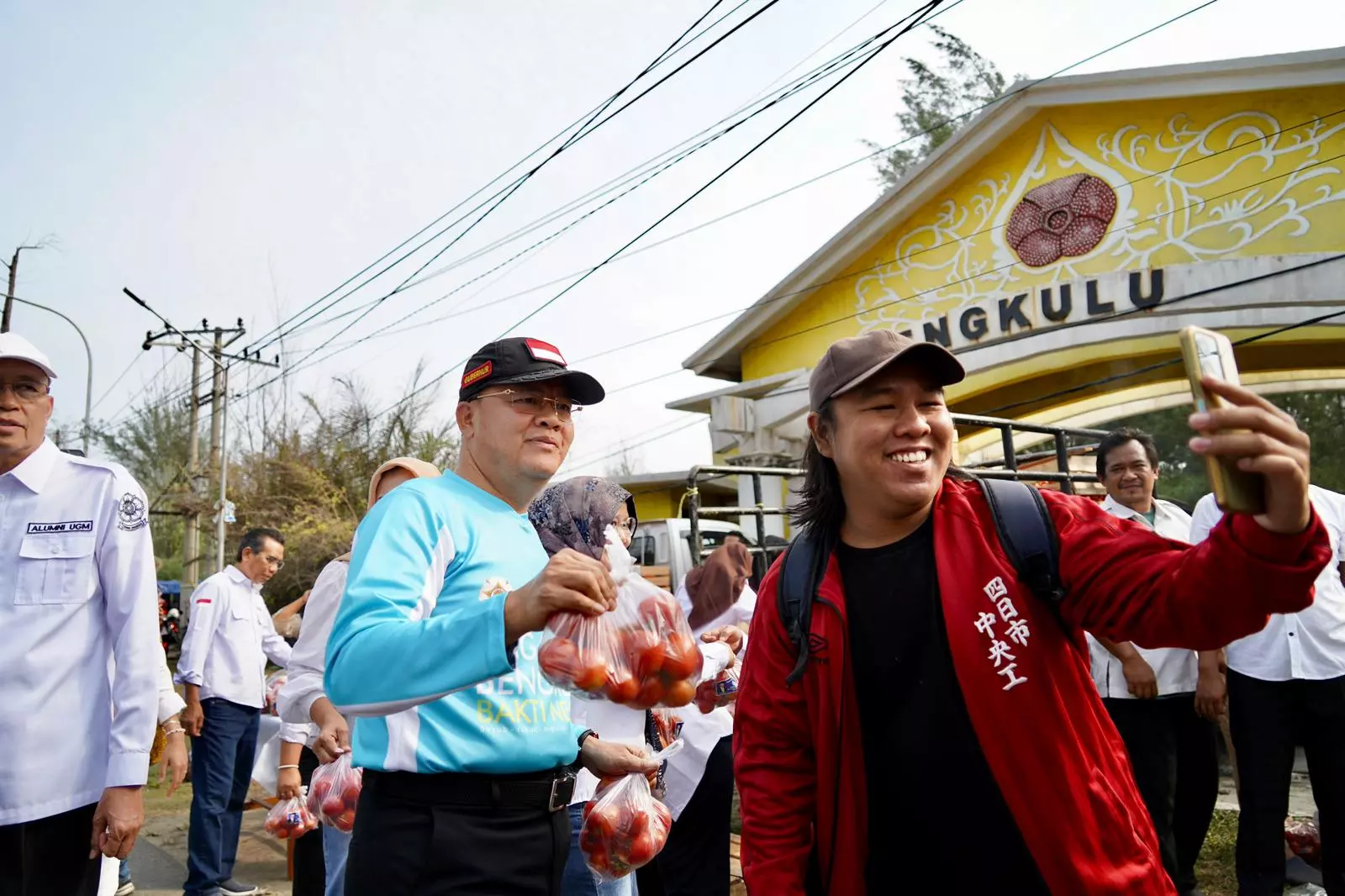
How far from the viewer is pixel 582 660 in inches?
80.8

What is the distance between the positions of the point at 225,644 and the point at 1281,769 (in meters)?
6.38

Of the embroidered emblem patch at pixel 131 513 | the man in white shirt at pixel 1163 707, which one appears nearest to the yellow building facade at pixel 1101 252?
the man in white shirt at pixel 1163 707

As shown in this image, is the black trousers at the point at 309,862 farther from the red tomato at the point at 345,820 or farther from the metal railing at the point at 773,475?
the metal railing at the point at 773,475

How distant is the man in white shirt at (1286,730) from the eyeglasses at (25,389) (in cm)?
476

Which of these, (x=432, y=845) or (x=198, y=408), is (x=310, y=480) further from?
(x=432, y=845)

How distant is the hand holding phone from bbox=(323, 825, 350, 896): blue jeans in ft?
11.1

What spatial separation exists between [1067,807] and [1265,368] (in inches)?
519

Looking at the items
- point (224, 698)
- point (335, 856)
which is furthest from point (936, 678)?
point (224, 698)

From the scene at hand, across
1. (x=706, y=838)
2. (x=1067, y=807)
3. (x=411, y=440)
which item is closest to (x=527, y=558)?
(x=1067, y=807)

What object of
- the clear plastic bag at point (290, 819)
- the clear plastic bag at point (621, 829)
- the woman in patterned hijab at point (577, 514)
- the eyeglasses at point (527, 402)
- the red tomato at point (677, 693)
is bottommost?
the clear plastic bag at point (290, 819)

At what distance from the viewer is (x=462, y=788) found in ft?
A: 7.23

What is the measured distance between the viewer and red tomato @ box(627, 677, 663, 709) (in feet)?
7.06

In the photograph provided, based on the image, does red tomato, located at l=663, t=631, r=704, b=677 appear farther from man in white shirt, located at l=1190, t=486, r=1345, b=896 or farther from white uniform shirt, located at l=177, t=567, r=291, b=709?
white uniform shirt, located at l=177, t=567, r=291, b=709

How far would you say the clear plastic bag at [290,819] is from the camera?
4.59 meters
